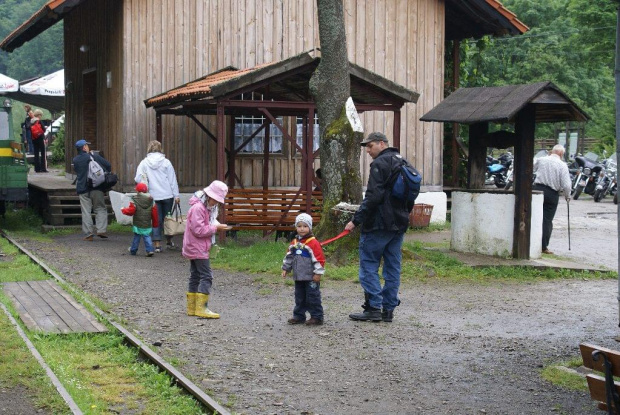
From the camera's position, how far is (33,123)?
90.7 ft

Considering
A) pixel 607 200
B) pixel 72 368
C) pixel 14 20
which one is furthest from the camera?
pixel 14 20

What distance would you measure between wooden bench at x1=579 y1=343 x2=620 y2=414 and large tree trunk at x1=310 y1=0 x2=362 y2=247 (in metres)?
8.63

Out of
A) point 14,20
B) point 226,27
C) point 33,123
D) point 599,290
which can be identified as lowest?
point 599,290

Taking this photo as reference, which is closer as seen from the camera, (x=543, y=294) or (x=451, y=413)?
(x=451, y=413)

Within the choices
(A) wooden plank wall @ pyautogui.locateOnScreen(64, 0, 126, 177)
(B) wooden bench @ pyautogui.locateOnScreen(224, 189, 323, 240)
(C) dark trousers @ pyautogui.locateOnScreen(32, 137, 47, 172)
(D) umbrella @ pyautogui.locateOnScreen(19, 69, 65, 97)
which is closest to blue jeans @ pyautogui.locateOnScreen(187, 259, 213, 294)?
(B) wooden bench @ pyautogui.locateOnScreen(224, 189, 323, 240)

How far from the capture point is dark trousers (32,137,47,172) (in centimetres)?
2970

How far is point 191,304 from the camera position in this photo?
34.2 ft

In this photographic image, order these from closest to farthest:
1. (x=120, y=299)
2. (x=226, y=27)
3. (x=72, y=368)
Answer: (x=72, y=368) < (x=120, y=299) < (x=226, y=27)

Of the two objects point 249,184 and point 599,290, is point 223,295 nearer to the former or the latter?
point 599,290

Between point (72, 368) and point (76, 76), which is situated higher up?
point (76, 76)

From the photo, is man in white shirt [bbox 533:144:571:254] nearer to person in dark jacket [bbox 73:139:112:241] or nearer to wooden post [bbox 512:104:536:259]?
wooden post [bbox 512:104:536:259]

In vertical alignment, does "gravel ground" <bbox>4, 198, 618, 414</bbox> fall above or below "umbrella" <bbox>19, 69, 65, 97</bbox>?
below

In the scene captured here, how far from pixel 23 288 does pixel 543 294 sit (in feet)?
21.3

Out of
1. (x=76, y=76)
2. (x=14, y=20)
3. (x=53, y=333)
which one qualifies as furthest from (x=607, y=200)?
(x=14, y=20)
